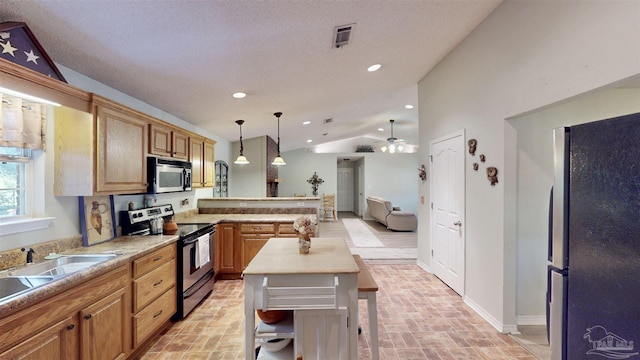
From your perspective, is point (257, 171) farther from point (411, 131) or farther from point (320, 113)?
point (411, 131)

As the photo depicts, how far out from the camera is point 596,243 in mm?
1118

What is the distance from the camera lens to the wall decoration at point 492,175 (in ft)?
8.88

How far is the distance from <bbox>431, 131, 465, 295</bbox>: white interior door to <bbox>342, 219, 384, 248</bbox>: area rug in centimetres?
220

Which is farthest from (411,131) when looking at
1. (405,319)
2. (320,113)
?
(405,319)

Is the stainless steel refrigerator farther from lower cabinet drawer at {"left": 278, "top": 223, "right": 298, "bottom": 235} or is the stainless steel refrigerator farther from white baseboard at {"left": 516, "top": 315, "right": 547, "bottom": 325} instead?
lower cabinet drawer at {"left": 278, "top": 223, "right": 298, "bottom": 235}

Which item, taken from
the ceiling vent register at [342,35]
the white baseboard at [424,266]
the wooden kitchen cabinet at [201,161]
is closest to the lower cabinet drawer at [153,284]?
the wooden kitchen cabinet at [201,161]

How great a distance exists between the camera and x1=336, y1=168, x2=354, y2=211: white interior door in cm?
1237

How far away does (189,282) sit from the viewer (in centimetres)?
294

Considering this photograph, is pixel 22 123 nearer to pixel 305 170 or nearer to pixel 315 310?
pixel 315 310

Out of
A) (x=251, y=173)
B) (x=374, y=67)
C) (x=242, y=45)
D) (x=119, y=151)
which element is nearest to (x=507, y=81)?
(x=374, y=67)

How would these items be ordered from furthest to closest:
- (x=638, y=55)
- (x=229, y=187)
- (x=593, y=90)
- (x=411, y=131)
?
(x=411, y=131), (x=229, y=187), (x=593, y=90), (x=638, y=55)

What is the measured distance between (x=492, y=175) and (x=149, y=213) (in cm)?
363

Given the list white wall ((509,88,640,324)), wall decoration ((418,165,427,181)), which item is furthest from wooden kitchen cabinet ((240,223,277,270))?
white wall ((509,88,640,324))

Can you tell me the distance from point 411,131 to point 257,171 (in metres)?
5.13
